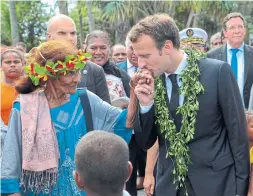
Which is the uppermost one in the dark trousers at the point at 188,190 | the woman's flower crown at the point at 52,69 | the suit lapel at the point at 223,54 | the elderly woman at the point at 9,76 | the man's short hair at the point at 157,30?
the man's short hair at the point at 157,30

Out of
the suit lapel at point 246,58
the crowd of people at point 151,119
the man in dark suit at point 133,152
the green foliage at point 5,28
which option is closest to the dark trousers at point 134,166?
the man in dark suit at point 133,152

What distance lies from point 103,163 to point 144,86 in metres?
1.13

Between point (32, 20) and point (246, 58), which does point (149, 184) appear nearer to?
point (246, 58)

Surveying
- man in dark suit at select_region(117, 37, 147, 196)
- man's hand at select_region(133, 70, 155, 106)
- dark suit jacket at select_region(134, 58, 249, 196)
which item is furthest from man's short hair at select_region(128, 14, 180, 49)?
man in dark suit at select_region(117, 37, 147, 196)

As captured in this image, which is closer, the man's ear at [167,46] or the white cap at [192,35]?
the man's ear at [167,46]

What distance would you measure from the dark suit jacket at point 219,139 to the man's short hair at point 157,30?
32 cm

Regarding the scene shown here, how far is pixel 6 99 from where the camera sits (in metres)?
5.71

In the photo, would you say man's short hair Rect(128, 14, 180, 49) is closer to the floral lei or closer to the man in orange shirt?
the floral lei

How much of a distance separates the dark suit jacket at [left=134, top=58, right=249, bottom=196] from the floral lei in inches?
1.7

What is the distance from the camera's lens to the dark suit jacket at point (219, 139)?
3316 mm

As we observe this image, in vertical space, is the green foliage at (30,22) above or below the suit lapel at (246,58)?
below

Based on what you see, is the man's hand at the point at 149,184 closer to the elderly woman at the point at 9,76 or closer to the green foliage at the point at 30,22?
the elderly woman at the point at 9,76

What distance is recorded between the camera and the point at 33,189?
10.9 ft

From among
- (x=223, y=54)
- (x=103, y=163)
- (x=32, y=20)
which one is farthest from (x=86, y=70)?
(x=32, y=20)
